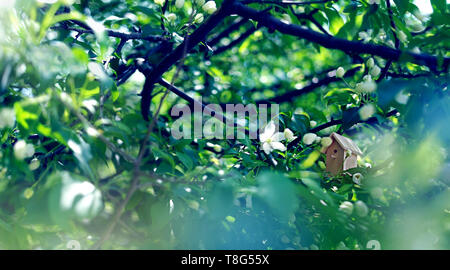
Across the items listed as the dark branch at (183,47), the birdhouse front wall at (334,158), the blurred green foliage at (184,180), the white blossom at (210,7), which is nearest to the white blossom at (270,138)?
the blurred green foliage at (184,180)

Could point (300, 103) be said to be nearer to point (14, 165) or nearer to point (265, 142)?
point (265, 142)

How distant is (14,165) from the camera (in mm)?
562

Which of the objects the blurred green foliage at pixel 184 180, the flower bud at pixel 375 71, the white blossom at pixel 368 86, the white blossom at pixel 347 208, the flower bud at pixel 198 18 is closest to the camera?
the blurred green foliage at pixel 184 180

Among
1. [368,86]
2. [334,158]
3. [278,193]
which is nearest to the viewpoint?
[278,193]

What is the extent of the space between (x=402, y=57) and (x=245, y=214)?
0.47 meters

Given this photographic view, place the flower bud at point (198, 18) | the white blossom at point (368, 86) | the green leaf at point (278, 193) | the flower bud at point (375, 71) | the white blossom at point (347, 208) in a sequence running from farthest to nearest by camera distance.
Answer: the flower bud at point (198, 18)
the flower bud at point (375, 71)
the white blossom at point (368, 86)
the white blossom at point (347, 208)
the green leaf at point (278, 193)

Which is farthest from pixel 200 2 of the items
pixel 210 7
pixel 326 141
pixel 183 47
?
pixel 326 141

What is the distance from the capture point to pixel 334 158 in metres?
0.89

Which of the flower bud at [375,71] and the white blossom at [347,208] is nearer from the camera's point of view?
the white blossom at [347,208]

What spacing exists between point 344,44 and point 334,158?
30 cm

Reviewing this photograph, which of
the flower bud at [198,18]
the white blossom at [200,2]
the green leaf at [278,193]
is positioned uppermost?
the white blossom at [200,2]

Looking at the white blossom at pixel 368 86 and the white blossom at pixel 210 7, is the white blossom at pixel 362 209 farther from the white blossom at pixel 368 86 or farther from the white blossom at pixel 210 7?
the white blossom at pixel 210 7

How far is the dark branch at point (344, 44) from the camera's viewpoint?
689 millimetres

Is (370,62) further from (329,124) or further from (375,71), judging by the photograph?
(329,124)
